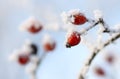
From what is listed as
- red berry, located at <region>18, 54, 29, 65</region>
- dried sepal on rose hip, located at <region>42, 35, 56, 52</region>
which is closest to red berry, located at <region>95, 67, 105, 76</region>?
dried sepal on rose hip, located at <region>42, 35, 56, 52</region>

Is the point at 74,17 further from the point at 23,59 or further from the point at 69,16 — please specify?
the point at 23,59

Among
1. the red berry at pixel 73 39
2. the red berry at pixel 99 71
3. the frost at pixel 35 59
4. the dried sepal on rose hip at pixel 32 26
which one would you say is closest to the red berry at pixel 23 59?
the frost at pixel 35 59

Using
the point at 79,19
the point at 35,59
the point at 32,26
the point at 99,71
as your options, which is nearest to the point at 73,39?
the point at 79,19

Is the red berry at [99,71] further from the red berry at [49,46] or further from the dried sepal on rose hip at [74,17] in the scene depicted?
the dried sepal on rose hip at [74,17]

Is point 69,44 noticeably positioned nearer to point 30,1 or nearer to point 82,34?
point 82,34

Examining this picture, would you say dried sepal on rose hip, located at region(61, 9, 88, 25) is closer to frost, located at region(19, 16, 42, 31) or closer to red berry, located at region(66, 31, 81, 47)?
red berry, located at region(66, 31, 81, 47)
